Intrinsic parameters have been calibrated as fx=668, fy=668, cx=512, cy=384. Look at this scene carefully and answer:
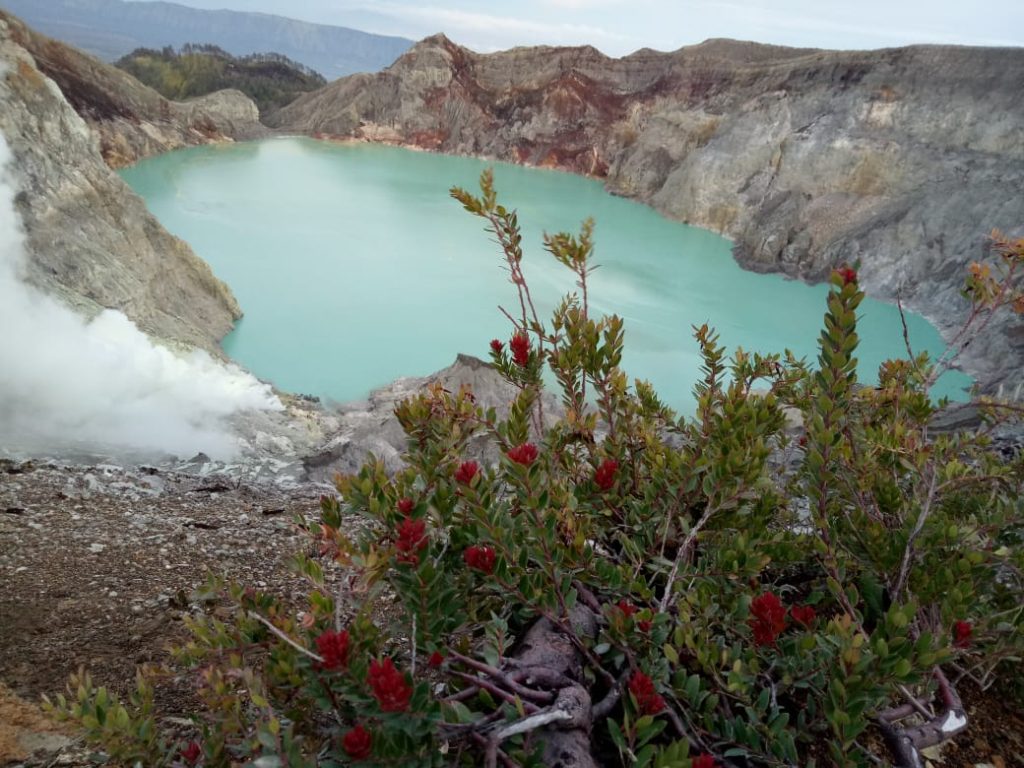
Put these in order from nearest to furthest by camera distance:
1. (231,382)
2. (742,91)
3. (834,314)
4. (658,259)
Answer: (834,314) → (231,382) → (658,259) → (742,91)

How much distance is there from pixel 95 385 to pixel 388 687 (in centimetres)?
748

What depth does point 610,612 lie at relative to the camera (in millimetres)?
1452

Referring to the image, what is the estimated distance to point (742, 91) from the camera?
104 ft

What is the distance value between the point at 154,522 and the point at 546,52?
43599 mm

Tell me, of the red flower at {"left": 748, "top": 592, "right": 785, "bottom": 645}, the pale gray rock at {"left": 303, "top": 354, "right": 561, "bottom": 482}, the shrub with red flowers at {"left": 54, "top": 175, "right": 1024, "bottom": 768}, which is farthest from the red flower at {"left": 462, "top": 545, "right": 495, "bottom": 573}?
the pale gray rock at {"left": 303, "top": 354, "right": 561, "bottom": 482}

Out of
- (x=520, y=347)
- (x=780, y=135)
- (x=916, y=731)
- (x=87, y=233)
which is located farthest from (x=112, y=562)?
(x=780, y=135)

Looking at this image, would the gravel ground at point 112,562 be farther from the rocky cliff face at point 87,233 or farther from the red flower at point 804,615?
the rocky cliff face at point 87,233

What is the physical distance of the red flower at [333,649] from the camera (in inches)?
39.2

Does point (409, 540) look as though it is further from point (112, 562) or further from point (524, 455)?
point (112, 562)

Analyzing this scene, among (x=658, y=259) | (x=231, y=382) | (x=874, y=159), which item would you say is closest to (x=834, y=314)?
(x=231, y=382)

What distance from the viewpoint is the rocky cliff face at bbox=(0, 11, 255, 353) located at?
9109 millimetres

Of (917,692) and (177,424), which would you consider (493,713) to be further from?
(177,424)

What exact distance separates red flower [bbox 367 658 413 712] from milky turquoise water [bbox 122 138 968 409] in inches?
430

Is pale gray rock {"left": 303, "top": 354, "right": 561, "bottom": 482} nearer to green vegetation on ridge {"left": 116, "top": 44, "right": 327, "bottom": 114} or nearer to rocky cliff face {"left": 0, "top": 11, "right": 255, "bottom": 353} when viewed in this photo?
rocky cliff face {"left": 0, "top": 11, "right": 255, "bottom": 353}
